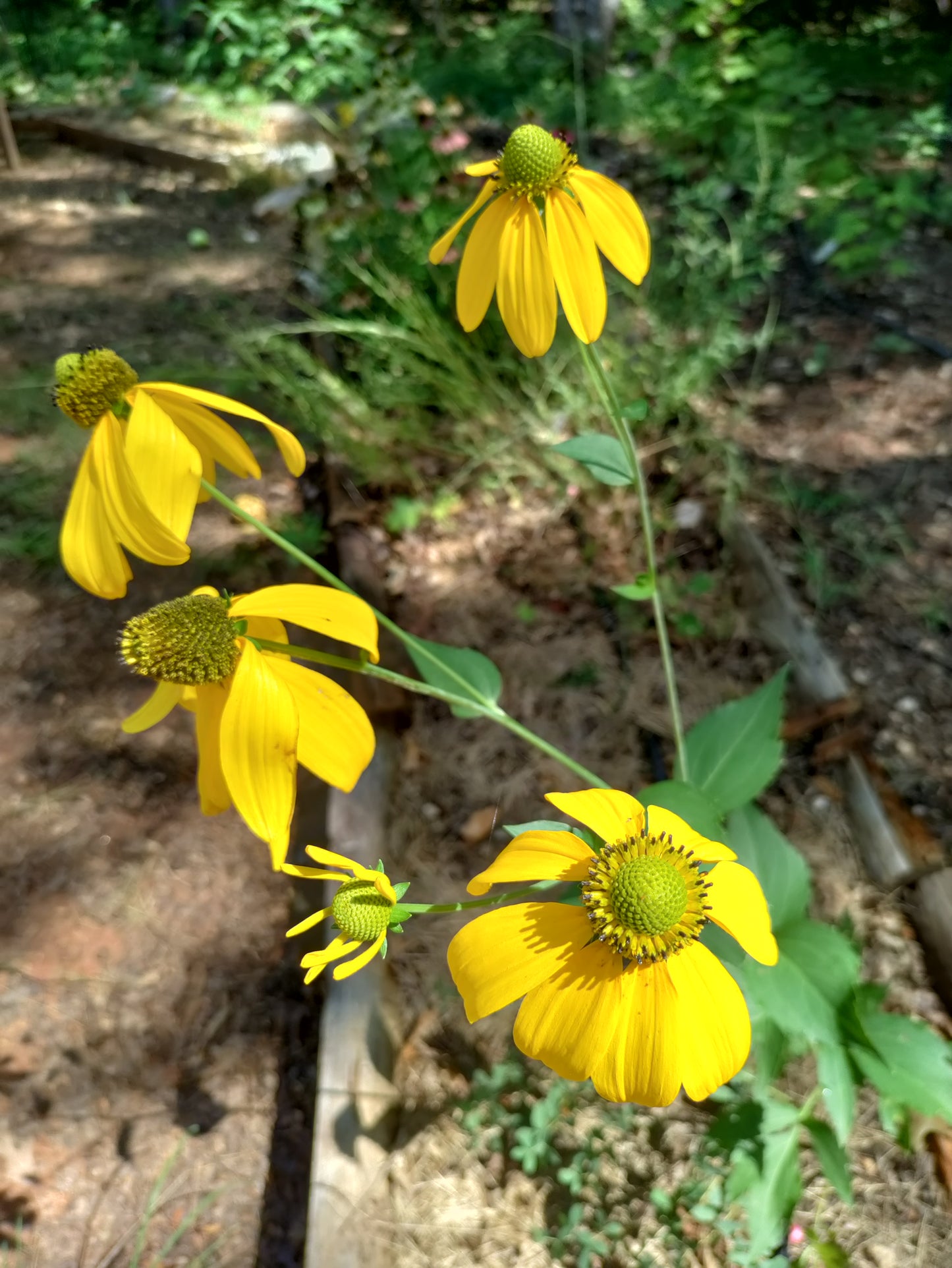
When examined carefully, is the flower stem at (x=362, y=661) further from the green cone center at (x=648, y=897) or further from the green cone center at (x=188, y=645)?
the green cone center at (x=648, y=897)

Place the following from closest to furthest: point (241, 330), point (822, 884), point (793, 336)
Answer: point (822, 884) → point (793, 336) → point (241, 330)

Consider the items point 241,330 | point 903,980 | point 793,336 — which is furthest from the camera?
point 241,330

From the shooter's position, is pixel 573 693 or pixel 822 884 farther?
pixel 573 693

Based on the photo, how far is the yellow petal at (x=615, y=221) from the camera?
105 cm

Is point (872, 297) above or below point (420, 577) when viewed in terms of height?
above

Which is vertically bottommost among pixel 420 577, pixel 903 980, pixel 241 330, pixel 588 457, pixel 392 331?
pixel 903 980

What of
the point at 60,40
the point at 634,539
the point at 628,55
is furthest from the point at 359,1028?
the point at 60,40

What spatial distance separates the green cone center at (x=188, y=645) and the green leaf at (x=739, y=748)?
2.57 feet

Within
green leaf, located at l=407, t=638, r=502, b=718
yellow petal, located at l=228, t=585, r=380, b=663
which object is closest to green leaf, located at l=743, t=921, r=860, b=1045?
green leaf, located at l=407, t=638, r=502, b=718

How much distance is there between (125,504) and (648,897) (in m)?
0.72

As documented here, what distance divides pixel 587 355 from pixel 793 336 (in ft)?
7.27

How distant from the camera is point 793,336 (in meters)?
2.93

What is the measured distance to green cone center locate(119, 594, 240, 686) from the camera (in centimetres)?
92

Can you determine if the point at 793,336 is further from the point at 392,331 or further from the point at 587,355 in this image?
the point at 587,355
